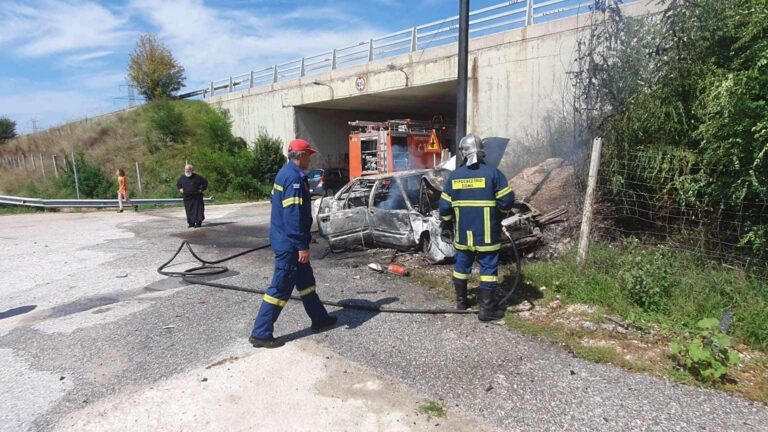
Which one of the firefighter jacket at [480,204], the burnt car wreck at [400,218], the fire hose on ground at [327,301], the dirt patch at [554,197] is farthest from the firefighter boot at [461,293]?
the dirt patch at [554,197]

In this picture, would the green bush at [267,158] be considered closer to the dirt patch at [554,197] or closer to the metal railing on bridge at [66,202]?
the metal railing on bridge at [66,202]

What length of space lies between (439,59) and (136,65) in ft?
89.9

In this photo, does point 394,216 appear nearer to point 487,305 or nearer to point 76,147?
point 487,305

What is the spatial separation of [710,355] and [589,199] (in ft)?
7.39

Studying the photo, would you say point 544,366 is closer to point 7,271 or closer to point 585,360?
point 585,360

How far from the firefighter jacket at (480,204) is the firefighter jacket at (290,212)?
1.54 metres

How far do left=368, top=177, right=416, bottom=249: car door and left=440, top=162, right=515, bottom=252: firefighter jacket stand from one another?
2490 millimetres

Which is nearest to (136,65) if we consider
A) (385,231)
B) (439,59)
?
(439,59)

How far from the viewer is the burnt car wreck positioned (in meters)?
6.49

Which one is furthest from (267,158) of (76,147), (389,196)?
(389,196)

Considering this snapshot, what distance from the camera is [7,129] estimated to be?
35.1 metres

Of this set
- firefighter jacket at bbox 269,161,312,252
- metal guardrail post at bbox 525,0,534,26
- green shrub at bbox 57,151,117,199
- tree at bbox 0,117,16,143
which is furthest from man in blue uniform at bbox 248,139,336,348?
tree at bbox 0,117,16,143

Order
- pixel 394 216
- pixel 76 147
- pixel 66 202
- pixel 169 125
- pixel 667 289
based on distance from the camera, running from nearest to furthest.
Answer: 1. pixel 667 289
2. pixel 394 216
3. pixel 66 202
4. pixel 169 125
5. pixel 76 147

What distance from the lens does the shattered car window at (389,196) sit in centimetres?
735
